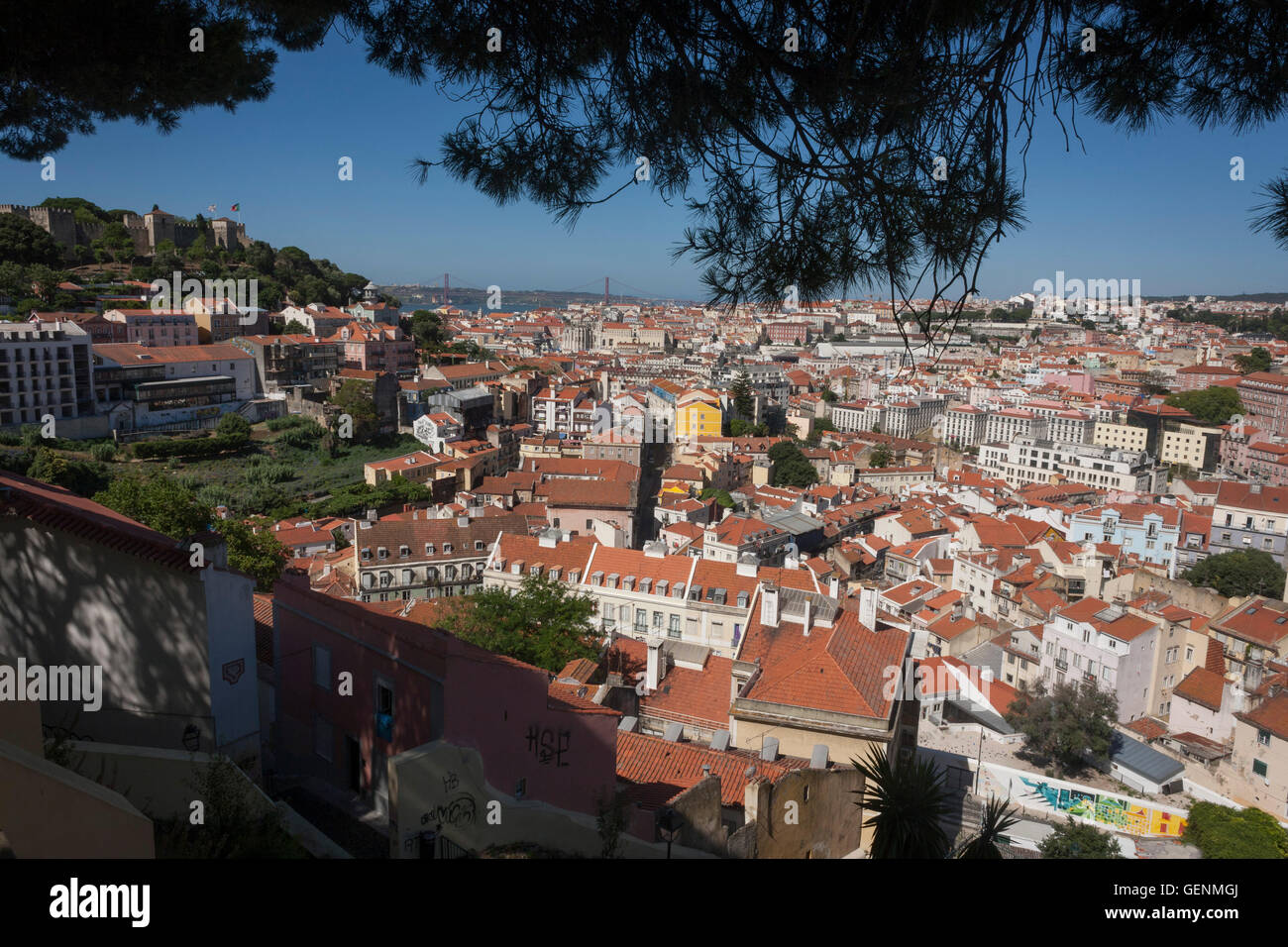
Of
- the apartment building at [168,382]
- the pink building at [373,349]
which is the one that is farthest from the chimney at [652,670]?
the pink building at [373,349]

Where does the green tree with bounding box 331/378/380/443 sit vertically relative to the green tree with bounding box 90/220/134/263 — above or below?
below

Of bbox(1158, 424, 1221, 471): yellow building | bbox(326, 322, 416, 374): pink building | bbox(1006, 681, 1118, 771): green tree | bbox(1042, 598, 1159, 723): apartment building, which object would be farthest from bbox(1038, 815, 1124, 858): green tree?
bbox(1158, 424, 1221, 471): yellow building

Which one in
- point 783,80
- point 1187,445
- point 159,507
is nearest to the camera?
point 783,80

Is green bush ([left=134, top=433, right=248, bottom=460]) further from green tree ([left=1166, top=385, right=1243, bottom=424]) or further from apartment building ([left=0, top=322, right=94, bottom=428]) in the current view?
green tree ([left=1166, top=385, right=1243, bottom=424])

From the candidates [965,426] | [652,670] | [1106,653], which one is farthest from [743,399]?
[652,670]

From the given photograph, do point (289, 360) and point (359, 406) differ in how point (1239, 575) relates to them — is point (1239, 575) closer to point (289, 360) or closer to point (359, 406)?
point (359, 406)

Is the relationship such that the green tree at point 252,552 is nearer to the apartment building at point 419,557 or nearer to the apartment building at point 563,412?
the apartment building at point 419,557
